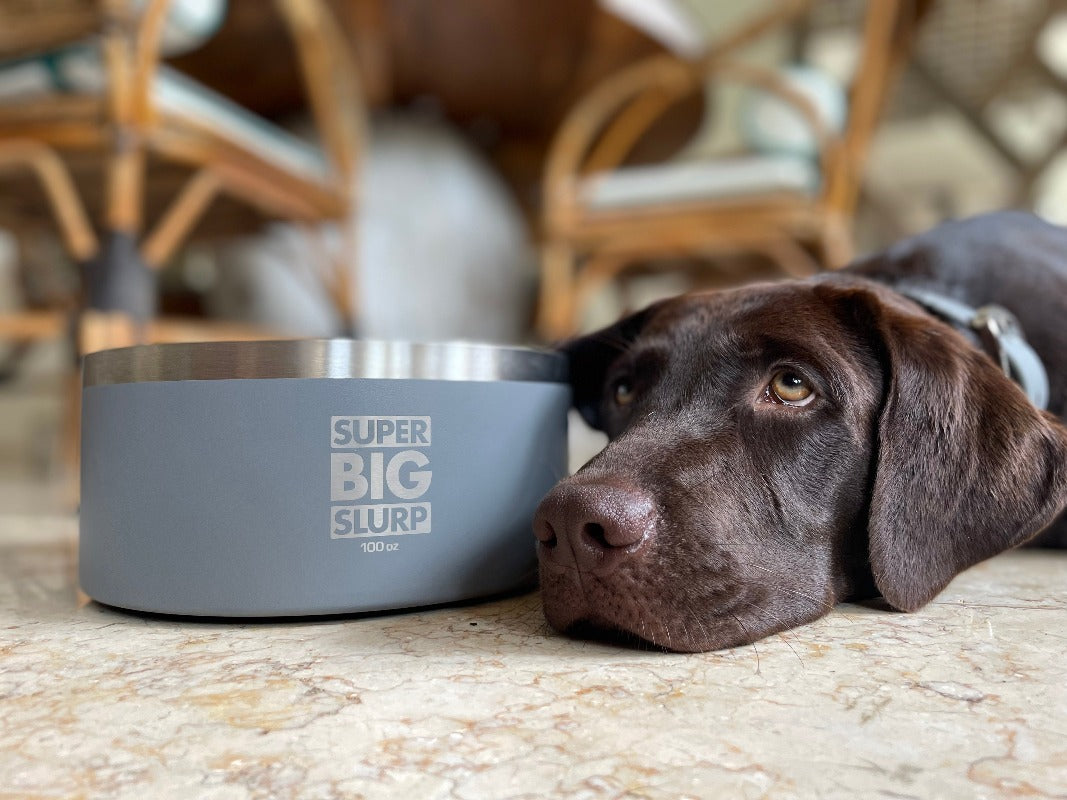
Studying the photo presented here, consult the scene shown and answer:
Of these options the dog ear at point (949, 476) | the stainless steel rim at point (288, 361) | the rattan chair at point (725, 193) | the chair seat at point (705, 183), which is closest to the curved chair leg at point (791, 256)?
the rattan chair at point (725, 193)

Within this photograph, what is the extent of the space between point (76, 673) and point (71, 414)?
1.81 metres

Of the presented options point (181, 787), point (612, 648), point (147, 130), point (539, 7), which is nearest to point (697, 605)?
point (612, 648)

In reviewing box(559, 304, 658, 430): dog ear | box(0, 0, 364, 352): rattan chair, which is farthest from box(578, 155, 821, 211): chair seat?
box(559, 304, 658, 430): dog ear

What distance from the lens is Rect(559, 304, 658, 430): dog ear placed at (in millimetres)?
1277

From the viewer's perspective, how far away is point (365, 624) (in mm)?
928

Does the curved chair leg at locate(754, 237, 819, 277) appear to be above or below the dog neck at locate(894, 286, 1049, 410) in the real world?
above

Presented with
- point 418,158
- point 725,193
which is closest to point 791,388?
point 725,193

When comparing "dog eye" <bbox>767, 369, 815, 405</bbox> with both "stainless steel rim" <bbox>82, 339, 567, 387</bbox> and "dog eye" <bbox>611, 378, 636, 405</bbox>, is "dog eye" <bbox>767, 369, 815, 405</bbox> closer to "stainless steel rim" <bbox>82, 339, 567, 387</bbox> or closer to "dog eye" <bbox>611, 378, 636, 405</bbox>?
"dog eye" <bbox>611, 378, 636, 405</bbox>

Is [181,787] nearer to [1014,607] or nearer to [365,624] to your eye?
[365,624]

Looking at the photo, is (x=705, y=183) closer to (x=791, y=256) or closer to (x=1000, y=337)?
(x=791, y=256)

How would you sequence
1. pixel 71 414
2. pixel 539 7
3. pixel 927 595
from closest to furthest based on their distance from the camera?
1. pixel 927 595
2. pixel 71 414
3. pixel 539 7

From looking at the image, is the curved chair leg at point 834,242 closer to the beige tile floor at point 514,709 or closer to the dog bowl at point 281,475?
the beige tile floor at point 514,709

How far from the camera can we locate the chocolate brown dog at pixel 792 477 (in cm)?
84

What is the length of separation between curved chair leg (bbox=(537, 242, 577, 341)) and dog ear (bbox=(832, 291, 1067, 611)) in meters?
1.79
